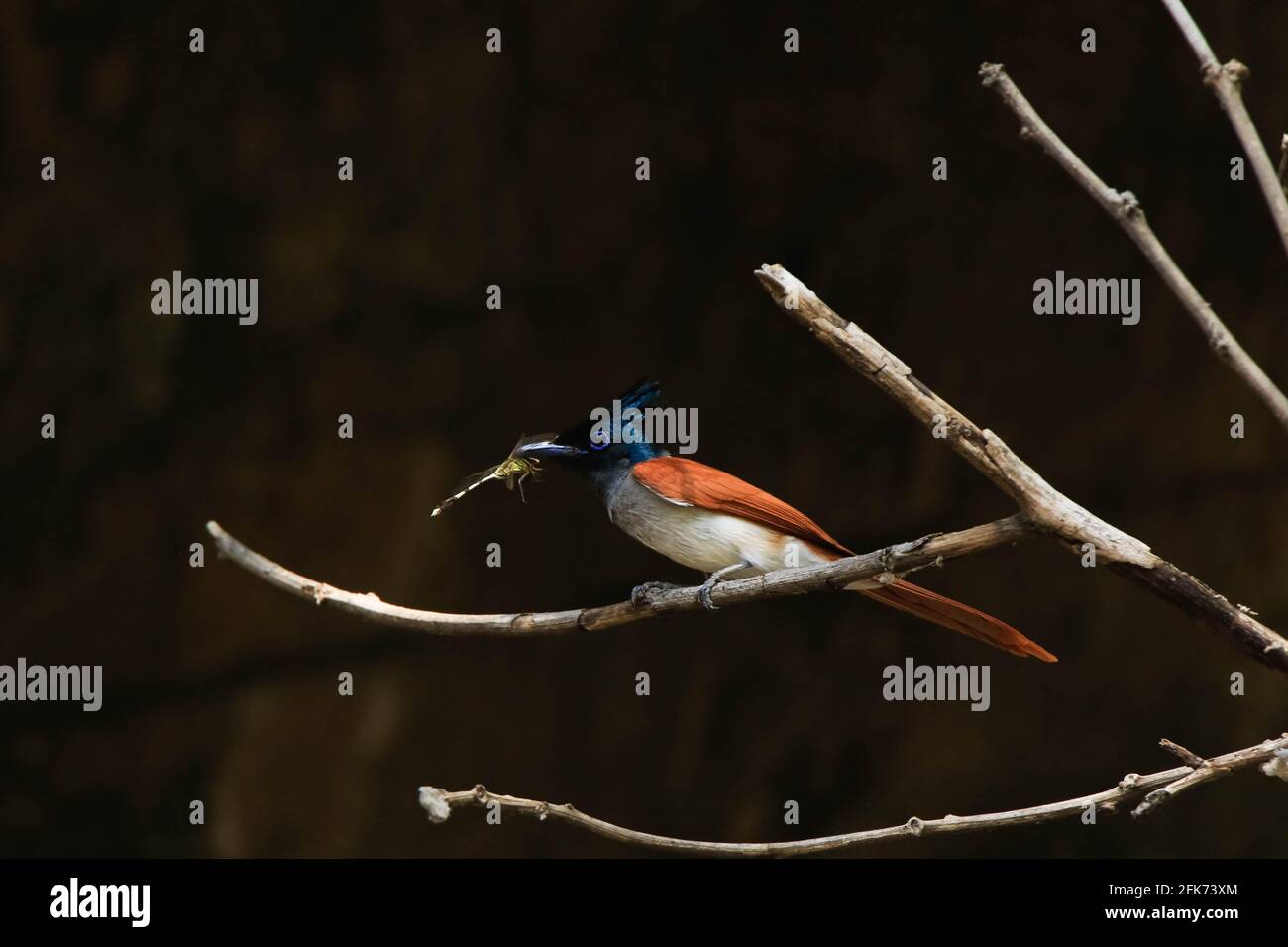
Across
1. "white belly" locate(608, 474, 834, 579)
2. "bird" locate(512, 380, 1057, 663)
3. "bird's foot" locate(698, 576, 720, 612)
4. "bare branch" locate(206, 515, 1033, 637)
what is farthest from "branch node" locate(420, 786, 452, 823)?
"white belly" locate(608, 474, 834, 579)

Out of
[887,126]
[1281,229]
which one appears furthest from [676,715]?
[1281,229]

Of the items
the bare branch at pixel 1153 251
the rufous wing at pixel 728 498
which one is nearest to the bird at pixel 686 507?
the rufous wing at pixel 728 498

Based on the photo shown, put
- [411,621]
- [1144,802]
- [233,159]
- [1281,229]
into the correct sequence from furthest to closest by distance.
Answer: [233,159] < [411,621] < [1144,802] < [1281,229]

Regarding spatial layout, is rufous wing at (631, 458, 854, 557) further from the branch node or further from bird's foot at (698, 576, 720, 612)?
the branch node

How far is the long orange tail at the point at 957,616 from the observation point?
253cm

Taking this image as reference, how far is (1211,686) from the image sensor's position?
4941 mm

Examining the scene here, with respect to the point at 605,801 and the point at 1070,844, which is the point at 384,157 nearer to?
the point at 605,801

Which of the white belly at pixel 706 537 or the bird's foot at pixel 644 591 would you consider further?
the white belly at pixel 706 537

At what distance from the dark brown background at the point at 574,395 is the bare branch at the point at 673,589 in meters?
2.04

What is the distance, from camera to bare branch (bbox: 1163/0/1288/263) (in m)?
2.00

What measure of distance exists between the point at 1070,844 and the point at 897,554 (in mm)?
3256

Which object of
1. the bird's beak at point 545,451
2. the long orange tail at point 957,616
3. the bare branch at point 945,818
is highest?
A: the bird's beak at point 545,451

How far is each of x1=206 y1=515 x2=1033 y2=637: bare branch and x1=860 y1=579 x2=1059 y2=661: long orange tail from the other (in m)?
0.17

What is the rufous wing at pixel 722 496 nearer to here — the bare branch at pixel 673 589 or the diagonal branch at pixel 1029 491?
the bare branch at pixel 673 589
